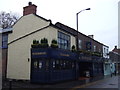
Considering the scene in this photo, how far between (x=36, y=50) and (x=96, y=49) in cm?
2009

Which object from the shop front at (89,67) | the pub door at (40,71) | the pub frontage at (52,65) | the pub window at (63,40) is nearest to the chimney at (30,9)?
the pub window at (63,40)

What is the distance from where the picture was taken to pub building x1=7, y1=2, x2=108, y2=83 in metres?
19.3

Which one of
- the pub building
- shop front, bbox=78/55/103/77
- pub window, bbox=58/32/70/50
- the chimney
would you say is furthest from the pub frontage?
shop front, bbox=78/55/103/77

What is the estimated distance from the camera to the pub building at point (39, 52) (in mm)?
19328

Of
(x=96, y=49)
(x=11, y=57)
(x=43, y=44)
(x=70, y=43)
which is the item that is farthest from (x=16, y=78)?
(x=96, y=49)

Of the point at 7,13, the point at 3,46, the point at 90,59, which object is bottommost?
the point at 90,59

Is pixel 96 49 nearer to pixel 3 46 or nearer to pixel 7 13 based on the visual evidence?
pixel 3 46

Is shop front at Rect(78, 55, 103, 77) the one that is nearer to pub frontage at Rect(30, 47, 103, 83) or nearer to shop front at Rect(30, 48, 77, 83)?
pub frontage at Rect(30, 47, 103, 83)

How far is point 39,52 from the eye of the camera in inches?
770

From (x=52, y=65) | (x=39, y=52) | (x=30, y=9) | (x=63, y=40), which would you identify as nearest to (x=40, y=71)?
(x=52, y=65)

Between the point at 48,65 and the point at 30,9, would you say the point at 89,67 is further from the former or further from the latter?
the point at 30,9

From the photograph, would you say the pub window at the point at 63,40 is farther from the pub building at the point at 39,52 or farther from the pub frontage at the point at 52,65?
the pub frontage at the point at 52,65

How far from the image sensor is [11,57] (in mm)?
23250

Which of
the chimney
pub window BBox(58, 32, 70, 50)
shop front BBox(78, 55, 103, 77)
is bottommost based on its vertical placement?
shop front BBox(78, 55, 103, 77)
